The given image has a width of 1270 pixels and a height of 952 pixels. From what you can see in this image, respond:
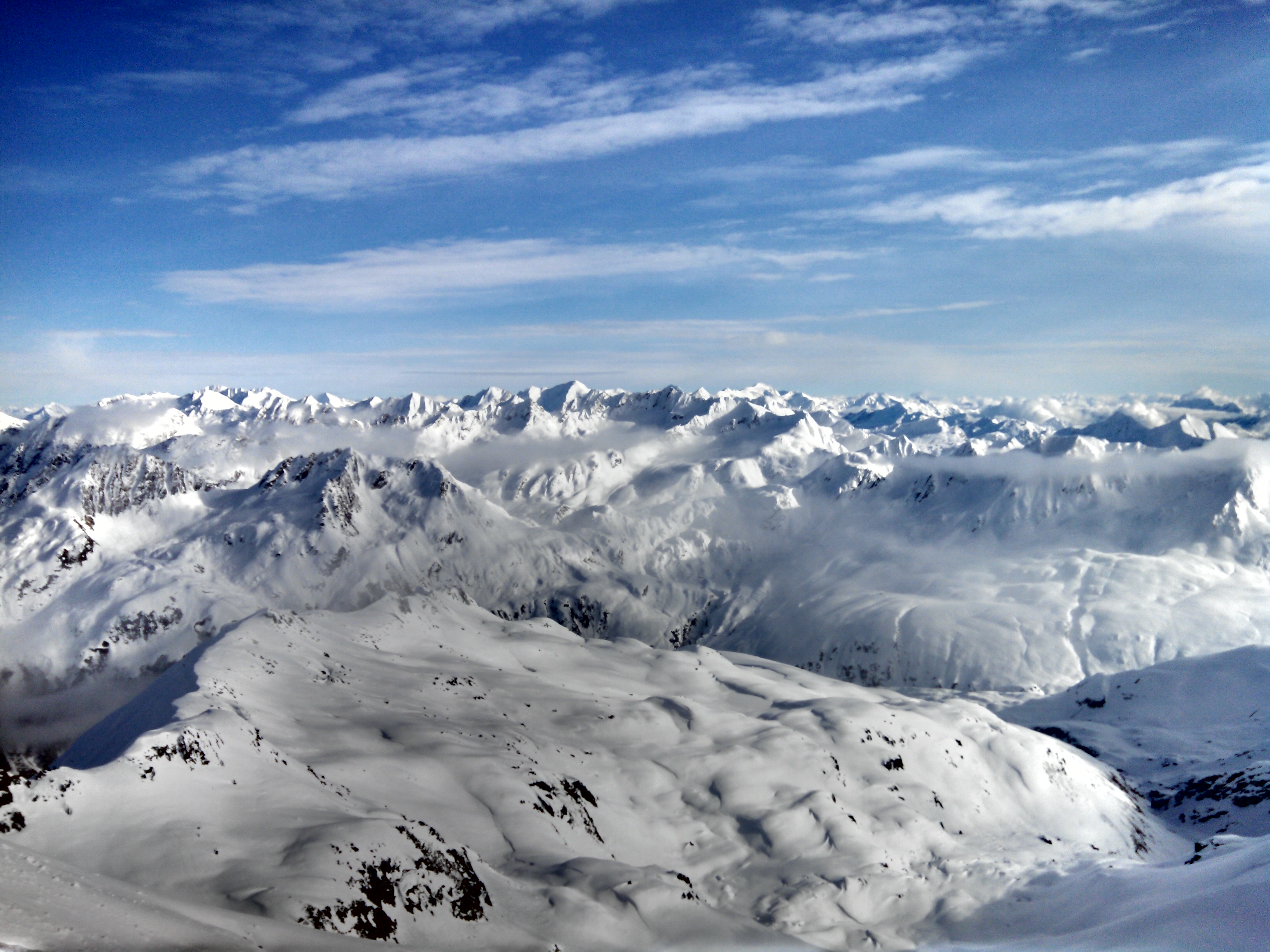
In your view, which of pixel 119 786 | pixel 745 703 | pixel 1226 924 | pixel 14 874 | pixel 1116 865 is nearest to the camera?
pixel 14 874

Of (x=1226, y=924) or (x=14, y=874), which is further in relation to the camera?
(x=1226, y=924)

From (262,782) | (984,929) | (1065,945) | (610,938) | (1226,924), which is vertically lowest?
(984,929)

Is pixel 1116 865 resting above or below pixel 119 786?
below

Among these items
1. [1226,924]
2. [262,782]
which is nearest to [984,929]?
[1226,924]

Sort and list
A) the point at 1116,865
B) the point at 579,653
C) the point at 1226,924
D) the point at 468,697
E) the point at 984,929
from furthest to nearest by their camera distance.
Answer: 1. the point at 579,653
2. the point at 468,697
3. the point at 1116,865
4. the point at 984,929
5. the point at 1226,924

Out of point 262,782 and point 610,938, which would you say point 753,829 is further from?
point 262,782

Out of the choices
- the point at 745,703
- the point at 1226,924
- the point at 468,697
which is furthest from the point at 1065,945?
the point at 745,703
